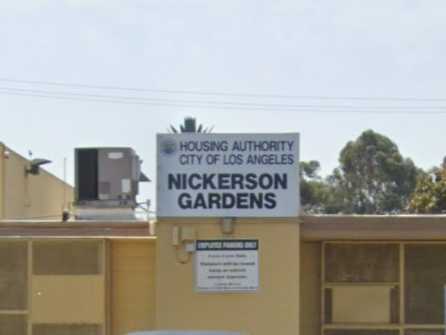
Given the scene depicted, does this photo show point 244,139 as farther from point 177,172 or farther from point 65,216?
point 65,216

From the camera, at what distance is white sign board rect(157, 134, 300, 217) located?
1185 cm

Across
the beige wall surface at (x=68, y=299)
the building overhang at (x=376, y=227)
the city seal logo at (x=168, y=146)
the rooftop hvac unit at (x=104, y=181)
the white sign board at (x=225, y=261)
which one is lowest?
the beige wall surface at (x=68, y=299)

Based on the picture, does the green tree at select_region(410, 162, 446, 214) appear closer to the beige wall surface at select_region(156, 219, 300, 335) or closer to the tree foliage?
the tree foliage

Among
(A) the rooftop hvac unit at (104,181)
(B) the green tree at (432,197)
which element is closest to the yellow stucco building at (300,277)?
(A) the rooftop hvac unit at (104,181)

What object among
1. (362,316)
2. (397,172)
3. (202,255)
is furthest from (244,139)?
(397,172)

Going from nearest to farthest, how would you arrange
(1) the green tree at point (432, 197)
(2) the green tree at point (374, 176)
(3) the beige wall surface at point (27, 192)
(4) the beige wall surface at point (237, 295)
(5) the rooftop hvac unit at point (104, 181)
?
(4) the beige wall surface at point (237, 295)
(5) the rooftop hvac unit at point (104, 181)
(3) the beige wall surface at point (27, 192)
(1) the green tree at point (432, 197)
(2) the green tree at point (374, 176)

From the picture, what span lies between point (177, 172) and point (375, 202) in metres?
57.3

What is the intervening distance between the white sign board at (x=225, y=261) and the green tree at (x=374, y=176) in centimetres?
5367

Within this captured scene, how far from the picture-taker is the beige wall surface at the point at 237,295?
1177cm

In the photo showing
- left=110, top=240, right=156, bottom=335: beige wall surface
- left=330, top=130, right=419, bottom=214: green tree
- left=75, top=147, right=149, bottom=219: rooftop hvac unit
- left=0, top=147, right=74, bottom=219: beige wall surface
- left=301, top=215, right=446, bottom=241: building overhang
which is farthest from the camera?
left=330, top=130, right=419, bottom=214: green tree

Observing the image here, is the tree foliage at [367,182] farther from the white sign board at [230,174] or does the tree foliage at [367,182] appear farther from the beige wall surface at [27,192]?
the white sign board at [230,174]

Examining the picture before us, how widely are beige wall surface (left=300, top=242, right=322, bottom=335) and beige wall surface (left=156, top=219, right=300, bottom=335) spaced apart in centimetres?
76

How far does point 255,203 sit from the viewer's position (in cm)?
1187

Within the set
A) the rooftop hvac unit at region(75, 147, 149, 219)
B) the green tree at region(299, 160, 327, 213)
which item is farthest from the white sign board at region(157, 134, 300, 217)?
the green tree at region(299, 160, 327, 213)
